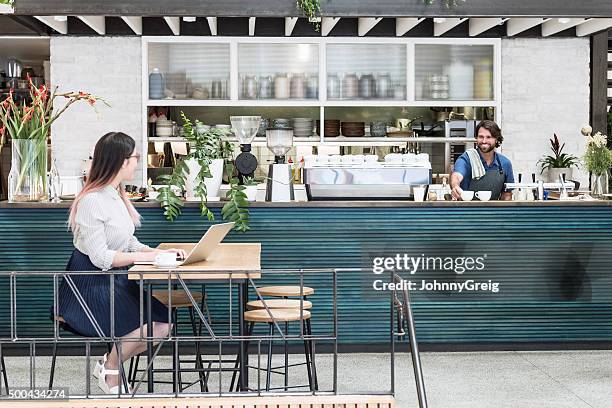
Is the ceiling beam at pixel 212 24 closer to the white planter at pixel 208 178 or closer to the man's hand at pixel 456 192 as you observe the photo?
the white planter at pixel 208 178

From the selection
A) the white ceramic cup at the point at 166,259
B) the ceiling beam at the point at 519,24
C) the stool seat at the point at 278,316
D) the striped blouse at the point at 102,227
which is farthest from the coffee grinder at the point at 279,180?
the ceiling beam at the point at 519,24

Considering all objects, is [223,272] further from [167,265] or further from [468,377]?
[468,377]

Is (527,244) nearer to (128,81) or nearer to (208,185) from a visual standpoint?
(208,185)

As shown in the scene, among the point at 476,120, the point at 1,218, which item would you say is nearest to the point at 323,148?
Result: the point at 476,120

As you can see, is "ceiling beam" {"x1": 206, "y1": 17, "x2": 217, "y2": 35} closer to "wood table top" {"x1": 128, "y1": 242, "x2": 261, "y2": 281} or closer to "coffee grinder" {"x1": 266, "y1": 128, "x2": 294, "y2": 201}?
"coffee grinder" {"x1": 266, "y1": 128, "x2": 294, "y2": 201}

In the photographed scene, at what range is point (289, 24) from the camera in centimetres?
882

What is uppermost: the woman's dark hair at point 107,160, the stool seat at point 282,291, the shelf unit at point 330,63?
the shelf unit at point 330,63

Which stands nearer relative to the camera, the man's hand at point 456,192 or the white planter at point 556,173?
the man's hand at point 456,192

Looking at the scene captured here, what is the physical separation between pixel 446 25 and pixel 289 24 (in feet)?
4.85

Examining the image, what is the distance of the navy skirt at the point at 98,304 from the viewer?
439 cm

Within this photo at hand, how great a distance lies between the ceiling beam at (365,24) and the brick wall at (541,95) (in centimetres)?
138

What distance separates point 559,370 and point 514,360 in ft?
A: 1.16

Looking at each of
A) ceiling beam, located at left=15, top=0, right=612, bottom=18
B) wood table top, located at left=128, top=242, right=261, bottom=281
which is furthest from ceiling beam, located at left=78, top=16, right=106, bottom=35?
wood table top, located at left=128, top=242, right=261, bottom=281

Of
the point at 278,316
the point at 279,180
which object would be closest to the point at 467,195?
the point at 279,180
